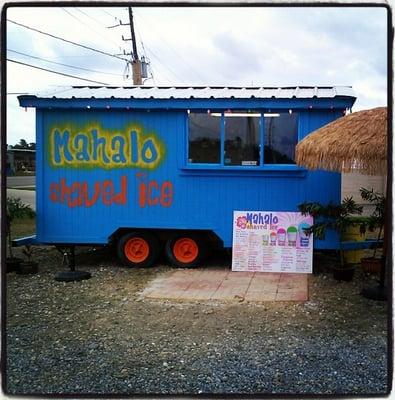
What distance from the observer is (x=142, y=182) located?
650 cm

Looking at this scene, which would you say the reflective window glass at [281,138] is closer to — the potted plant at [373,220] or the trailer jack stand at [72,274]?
the potted plant at [373,220]

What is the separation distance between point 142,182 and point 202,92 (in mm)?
1437

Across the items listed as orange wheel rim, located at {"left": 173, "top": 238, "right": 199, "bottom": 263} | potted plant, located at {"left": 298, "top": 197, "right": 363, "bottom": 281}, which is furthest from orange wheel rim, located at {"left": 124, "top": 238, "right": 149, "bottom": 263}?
potted plant, located at {"left": 298, "top": 197, "right": 363, "bottom": 281}

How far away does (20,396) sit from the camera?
245cm

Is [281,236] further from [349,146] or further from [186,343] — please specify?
[186,343]

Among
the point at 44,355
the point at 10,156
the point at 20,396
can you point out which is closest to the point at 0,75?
the point at 10,156

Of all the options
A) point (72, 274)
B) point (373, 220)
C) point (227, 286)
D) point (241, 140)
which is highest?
point (241, 140)

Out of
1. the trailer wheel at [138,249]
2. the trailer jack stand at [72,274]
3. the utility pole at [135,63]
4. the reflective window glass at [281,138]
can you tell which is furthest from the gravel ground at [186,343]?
the utility pole at [135,63]

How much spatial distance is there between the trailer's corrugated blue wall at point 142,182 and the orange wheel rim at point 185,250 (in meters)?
0.26

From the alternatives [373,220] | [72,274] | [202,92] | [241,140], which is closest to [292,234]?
[373,220]

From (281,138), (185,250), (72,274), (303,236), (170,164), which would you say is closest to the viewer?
(72,274)

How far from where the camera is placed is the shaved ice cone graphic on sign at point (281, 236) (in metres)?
6.20

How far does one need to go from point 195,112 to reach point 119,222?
1.80m

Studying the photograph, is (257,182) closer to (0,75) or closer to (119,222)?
(119,222)
